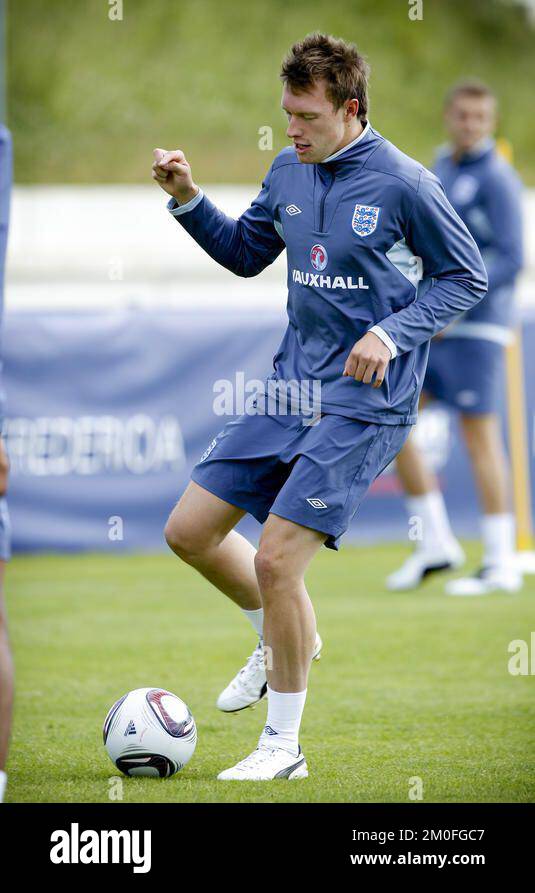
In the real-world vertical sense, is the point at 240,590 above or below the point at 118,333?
below

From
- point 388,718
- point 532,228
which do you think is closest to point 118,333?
point 388,718

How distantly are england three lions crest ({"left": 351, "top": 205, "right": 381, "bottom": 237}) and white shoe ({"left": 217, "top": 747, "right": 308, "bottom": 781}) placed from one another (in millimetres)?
1593

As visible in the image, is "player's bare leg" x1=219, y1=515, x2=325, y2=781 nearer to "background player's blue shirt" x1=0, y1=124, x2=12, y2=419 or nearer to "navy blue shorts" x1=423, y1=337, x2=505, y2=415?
"background player's blue shirt" x1=0, y1=124, x2=12, y2=419

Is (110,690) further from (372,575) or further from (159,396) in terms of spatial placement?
(159,396)

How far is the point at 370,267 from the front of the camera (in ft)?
13.2

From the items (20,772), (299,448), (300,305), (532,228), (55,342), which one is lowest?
(20,772)

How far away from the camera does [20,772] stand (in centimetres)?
410

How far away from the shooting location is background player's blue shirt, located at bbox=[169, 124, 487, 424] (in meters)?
4.00

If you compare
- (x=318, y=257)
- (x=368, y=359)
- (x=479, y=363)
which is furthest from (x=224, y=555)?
(x=479, y=363)

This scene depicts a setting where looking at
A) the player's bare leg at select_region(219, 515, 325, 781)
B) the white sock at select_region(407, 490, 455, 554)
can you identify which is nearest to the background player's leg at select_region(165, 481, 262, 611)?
the player's bare leg at select_region(219, 515, 325, 781)

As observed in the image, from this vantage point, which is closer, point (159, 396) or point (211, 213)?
point (211, 213)

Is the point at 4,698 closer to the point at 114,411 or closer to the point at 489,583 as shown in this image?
the point at 489,583

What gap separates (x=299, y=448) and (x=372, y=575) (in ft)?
14.1

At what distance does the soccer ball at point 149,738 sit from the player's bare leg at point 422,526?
3705mm
